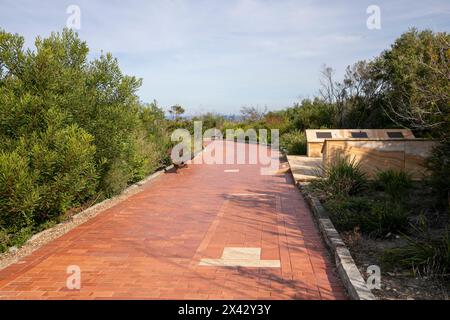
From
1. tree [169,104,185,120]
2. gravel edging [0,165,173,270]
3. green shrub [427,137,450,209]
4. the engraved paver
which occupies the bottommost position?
the engraved paver

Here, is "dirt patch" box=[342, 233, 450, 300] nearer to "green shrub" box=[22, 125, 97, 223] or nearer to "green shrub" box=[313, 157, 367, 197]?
"green shrub" box=[313, 157, 367, 197]

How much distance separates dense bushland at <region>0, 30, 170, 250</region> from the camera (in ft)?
18.1

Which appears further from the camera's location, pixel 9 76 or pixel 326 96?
pixel 326 96

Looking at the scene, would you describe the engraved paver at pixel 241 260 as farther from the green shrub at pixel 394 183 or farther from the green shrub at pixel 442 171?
the green shrub at pixel 394 183

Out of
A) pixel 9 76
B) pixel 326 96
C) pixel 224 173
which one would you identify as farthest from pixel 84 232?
pixel 326 96

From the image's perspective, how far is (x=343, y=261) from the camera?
15.4 feet

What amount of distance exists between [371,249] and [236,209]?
3249 millimetres

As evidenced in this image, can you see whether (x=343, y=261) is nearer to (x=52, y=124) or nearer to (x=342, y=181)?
(x=342, y=181)

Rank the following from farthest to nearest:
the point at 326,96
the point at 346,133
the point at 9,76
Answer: the point at 326,96 < the point at 346,133 < the point at 9,76

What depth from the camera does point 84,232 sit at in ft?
21.6

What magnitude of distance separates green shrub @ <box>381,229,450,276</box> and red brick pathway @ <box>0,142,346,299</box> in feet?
2.53

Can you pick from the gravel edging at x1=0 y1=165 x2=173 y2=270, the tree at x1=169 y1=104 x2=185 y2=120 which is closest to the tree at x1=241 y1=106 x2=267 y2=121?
the tree at x1=169 y1=104 x2=185 y2=120

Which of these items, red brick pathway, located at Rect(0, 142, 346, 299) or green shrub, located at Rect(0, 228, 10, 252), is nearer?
red brick pathway, located at Rect(0, 142, 346, 299)
